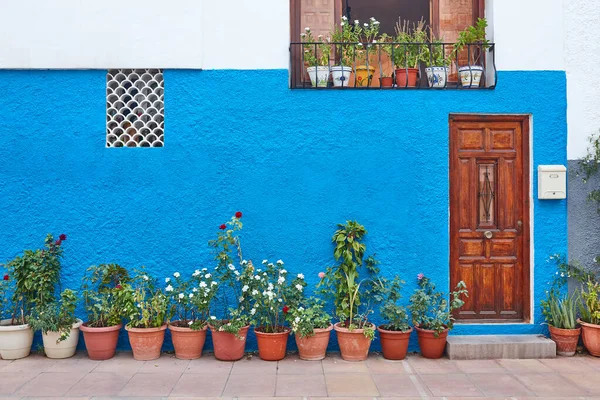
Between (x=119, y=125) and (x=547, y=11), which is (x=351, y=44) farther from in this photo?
(x=119, y=125)

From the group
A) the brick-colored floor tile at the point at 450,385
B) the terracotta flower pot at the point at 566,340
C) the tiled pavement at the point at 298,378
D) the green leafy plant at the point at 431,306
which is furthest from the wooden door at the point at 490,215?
the brick-colored floor tile at the point at 450,385

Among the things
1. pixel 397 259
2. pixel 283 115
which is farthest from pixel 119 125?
pixel 397 259

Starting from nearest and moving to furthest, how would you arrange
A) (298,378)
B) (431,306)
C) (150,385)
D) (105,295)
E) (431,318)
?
(150,385) < (298,378) < (105,295) < (431,318) < (431,306)

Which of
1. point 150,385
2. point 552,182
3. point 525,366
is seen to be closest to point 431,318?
point 525,366

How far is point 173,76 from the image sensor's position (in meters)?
6.18

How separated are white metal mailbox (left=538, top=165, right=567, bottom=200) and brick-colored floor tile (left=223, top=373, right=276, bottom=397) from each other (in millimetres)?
3447

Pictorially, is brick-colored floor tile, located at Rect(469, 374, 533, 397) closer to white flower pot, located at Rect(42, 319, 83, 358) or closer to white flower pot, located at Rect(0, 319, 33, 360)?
white flower pot, located at Rect(42, 319, 83, 358)

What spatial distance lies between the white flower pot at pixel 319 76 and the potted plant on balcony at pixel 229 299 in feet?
5.48

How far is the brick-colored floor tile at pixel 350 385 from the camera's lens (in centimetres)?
481

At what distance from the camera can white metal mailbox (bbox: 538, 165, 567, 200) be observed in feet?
20.0

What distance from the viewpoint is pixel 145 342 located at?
5.70 metres

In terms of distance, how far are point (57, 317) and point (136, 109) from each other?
2.34 m

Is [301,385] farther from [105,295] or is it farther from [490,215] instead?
[490,215]

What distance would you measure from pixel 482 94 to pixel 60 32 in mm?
4620
